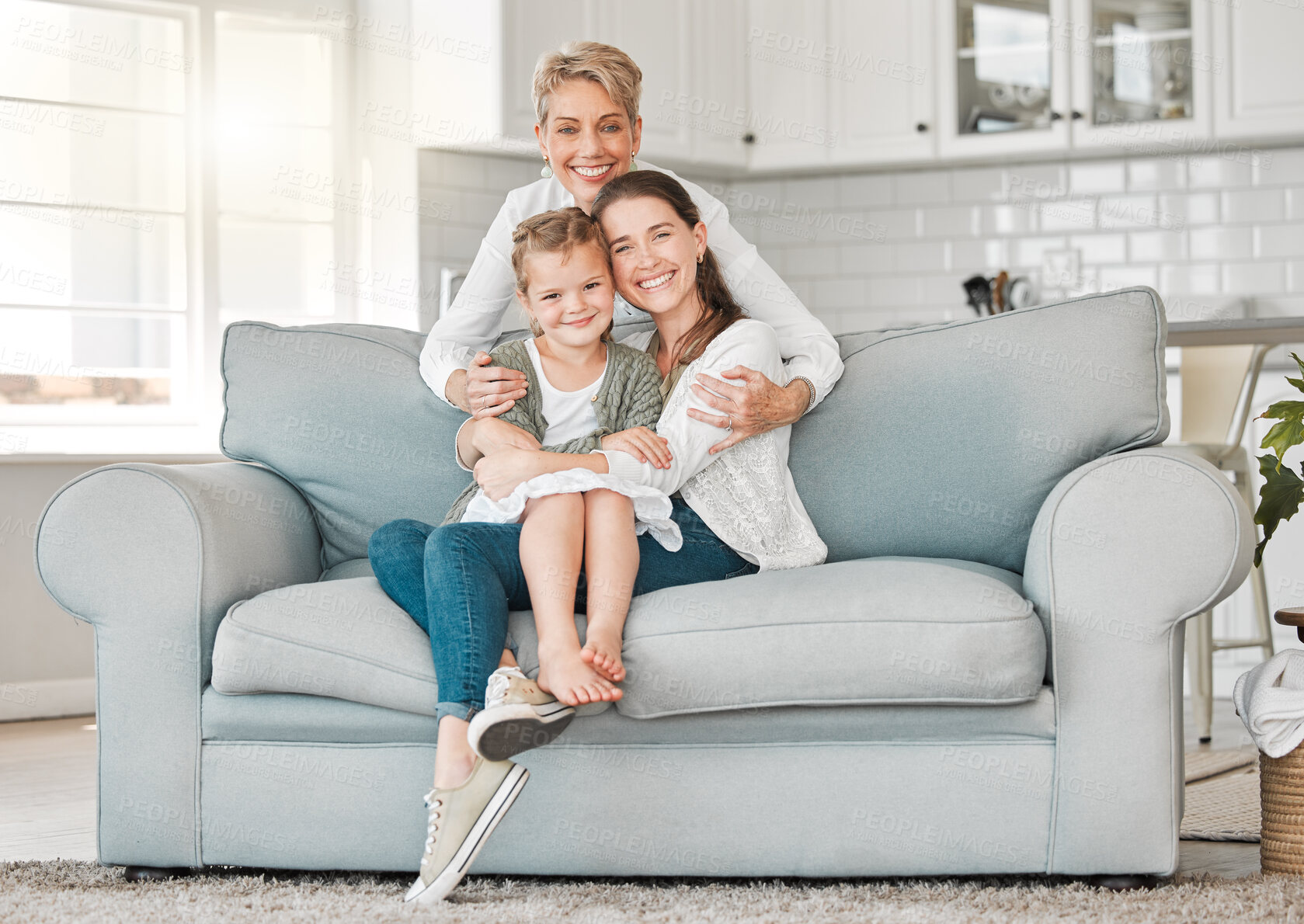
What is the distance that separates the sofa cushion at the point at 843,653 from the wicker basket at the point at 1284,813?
0.41m

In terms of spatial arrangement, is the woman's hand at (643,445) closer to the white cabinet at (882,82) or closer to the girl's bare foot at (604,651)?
the girl's bare foot at (604,651)

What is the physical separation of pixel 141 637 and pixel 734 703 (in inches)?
32.0

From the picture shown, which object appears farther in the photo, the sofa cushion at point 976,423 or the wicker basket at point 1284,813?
the sofa cushion at point 976,423

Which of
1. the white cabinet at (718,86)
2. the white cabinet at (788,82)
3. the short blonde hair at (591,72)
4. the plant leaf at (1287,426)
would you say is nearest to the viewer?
the plant leaf at (1287,426)

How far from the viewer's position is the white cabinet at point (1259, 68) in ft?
12.2

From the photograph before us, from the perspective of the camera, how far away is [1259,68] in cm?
377

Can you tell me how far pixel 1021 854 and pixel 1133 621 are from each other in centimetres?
33

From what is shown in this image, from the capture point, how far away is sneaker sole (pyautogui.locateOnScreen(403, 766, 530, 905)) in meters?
1.51

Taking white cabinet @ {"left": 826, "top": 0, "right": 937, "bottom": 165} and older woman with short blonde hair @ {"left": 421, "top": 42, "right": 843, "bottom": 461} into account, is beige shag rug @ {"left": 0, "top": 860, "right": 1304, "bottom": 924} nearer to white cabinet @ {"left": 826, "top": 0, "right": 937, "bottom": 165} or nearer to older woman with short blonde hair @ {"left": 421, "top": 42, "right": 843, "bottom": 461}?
older woman with short blonde hair @ {"left": 421, "top": 42, "right": 843, "bottom": 461}

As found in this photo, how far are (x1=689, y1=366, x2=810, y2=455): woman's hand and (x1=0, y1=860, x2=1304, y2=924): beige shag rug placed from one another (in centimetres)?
64

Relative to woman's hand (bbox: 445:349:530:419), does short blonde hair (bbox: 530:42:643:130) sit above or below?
above

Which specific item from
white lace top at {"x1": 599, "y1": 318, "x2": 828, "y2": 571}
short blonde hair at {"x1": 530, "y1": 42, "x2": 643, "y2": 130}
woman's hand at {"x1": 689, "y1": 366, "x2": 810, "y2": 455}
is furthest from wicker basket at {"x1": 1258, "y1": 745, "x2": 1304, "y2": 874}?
short blonde hair at {"x1": 530, "y1": 42, "x2": 643, "y2": 130}

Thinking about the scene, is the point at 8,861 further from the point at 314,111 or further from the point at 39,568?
the point at 314,111

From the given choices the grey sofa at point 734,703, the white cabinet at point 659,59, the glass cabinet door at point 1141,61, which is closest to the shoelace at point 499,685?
the grey sofa at point 734,703
